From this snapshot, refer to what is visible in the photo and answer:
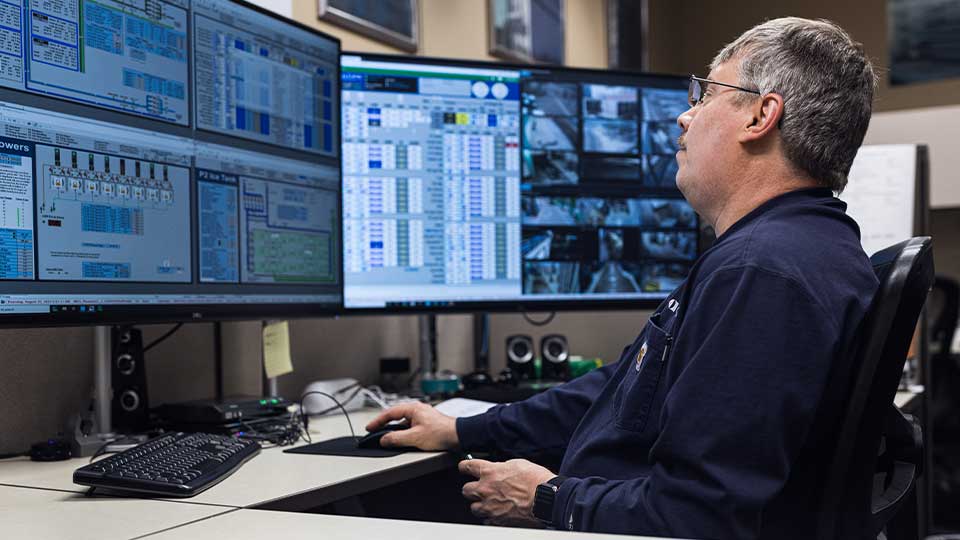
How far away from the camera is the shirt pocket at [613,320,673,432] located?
3.53 feet

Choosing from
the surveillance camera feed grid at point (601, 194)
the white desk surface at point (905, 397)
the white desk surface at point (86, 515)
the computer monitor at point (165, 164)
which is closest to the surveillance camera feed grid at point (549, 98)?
the surveillance camera feed grid at point (601, 194)

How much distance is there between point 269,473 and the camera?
1.18 meters

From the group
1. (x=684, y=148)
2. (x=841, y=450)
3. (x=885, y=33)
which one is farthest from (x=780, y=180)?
(x=885, y=33)

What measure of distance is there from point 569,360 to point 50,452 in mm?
1245

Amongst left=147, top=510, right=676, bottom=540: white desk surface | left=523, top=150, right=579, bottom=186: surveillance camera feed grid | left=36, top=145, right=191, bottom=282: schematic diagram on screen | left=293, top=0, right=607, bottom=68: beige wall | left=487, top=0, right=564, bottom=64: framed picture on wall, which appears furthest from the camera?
left=487, top=0, right=564, bottom=64: framed picture on wall

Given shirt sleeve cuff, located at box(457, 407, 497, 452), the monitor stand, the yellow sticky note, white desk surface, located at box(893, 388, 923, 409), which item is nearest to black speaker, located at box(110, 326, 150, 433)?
the monitor stand

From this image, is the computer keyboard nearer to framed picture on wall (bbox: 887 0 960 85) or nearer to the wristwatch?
the wristwatch

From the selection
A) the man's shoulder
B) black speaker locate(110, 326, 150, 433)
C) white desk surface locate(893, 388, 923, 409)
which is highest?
the man's shoulder

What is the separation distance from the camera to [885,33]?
4.74m

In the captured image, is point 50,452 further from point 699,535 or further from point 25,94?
point 699,535

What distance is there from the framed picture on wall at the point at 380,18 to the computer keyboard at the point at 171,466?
1.28m

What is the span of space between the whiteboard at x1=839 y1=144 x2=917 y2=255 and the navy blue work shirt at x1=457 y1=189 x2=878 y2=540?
54.6 inches

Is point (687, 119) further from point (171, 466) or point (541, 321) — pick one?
point (541, 321)

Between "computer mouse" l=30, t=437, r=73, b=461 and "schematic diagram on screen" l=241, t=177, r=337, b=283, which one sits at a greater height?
"schematic diagram on screen" l=241, t=177, r=337, b=283
